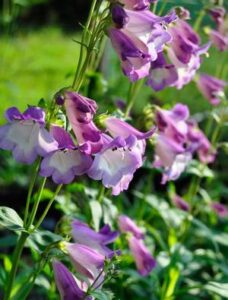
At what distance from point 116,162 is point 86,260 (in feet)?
0.92

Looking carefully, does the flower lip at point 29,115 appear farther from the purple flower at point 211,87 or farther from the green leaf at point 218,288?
the purple flower at point 211,87

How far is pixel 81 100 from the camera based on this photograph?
183 cm

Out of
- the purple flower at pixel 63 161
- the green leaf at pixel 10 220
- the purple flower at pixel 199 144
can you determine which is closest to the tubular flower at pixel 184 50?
the purple flower at pixel 199 144

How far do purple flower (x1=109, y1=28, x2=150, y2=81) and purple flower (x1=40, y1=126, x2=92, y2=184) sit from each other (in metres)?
0.24

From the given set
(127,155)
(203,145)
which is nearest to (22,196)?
(203,145)

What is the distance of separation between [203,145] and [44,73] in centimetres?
408

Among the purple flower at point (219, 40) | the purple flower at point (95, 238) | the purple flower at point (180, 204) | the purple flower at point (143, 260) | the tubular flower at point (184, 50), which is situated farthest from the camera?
the purple flower at point (180, 204)

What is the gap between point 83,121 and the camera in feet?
6.10

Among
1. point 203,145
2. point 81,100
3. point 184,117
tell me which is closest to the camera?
point 81,100

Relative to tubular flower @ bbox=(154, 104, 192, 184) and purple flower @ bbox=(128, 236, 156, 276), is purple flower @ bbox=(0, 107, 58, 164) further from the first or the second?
purple flower @ bbox=(128, 236, 156, 276)

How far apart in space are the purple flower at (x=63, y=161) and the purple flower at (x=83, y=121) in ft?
0.09

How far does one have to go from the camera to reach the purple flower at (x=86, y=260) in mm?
2002

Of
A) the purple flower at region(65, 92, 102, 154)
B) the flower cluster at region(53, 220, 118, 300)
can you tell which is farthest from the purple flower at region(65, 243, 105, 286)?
the purple flower at region(65, 92, 102, 154)

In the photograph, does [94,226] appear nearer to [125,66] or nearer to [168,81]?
[168,81]
